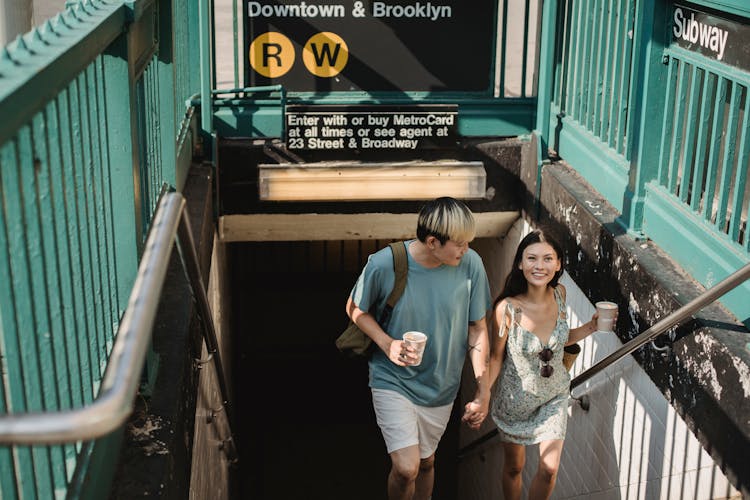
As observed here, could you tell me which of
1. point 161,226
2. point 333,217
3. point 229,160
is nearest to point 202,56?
point 229,160

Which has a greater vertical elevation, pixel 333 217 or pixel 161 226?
pixel 161 226

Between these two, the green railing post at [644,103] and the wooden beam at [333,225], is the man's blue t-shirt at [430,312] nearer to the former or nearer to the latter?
the green railing post at [644,103]

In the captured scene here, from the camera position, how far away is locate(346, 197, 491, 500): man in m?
3.88

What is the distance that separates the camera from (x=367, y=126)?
20.8 ft

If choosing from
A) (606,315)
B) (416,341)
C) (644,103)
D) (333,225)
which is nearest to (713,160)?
(644,103)

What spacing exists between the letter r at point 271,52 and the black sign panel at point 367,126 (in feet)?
1.11

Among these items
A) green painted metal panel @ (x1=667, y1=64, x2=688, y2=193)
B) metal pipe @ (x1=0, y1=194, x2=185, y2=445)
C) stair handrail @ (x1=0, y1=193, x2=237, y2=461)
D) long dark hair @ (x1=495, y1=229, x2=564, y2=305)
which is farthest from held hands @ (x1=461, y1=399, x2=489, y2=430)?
metal pipe @ (x1=0, y1=194, x2=185, y2=445)

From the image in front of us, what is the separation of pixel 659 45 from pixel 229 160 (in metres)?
2.93

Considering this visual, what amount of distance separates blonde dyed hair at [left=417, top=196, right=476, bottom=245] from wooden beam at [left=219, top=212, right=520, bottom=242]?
295 cm

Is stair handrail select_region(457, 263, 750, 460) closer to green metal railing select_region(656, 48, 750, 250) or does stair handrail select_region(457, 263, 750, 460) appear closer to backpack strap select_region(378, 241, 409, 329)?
green metal railing select_region(656, 48, 750, 250)

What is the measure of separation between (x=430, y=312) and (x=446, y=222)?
1.45 feet

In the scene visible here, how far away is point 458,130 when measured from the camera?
6508 mm

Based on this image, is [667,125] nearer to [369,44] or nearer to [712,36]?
[712,36]

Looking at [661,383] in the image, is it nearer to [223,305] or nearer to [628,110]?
[628,110]
